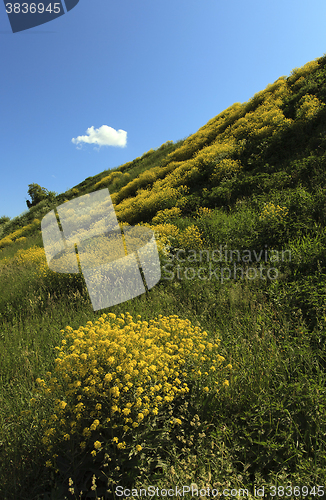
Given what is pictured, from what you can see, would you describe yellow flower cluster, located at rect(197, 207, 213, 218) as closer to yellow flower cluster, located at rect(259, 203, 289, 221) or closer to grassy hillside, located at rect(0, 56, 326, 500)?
grassy hillside, located at rect(0, 56, 326, 500)

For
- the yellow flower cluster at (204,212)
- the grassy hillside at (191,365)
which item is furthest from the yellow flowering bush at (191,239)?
the yellow flower cluster at (204,212)

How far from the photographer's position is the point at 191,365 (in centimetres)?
247

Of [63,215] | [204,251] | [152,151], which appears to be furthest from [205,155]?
[152,151]

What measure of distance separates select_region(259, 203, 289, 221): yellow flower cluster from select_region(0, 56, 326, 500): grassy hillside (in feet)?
0.12

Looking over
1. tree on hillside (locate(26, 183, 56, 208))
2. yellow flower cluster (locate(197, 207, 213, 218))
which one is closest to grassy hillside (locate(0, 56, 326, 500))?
yellow flower cluster (locate(197, 207, 213, 218))

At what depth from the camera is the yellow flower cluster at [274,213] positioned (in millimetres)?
5344

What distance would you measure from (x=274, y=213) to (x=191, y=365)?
4151 millimetres

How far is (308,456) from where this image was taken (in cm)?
187

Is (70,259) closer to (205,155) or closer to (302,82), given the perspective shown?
(205,155)

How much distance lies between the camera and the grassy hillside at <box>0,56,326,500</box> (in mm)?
1761

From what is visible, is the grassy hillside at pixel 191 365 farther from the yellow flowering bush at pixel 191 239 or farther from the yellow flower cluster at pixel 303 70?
the yellow flower cluster at pixel 303 70

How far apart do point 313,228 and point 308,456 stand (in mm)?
4052

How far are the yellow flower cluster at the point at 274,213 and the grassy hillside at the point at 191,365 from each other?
0.04 metres

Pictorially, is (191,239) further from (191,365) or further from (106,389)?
(106,389)
